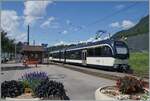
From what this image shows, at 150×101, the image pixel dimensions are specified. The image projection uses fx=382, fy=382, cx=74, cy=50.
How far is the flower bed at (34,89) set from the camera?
10789 millimetres

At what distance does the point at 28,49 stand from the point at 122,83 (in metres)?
47.7

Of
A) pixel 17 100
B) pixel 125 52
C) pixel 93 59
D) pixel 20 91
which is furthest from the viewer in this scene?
pixel 93 59

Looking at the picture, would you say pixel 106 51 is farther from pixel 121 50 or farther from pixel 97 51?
pixel 97 51

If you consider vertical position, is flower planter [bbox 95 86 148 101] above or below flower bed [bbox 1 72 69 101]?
below

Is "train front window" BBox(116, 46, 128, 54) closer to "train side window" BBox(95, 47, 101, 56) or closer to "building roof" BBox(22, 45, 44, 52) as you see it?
"train side window" BBox(95, 47, 101, 56)

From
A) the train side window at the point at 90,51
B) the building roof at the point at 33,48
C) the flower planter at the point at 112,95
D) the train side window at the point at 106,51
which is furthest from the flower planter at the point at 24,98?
the building roof at the point at 33,48

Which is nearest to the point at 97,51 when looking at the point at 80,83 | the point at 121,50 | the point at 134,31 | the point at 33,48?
the point at 121,50

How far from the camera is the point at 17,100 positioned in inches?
413

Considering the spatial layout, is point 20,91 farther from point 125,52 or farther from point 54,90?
point 125,52

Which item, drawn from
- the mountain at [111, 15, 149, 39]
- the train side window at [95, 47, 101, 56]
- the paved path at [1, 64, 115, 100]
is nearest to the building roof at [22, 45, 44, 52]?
the mountain at [111, 15, 149, 39]

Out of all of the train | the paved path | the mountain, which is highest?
the mountain

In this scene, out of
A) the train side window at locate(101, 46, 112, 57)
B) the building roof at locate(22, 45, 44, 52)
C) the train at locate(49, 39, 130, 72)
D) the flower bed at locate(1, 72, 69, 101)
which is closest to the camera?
the flower bed at locate(1, 72, 69, 101)

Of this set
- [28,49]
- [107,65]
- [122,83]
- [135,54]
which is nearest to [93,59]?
[107,65]

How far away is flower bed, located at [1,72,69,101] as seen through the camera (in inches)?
425
